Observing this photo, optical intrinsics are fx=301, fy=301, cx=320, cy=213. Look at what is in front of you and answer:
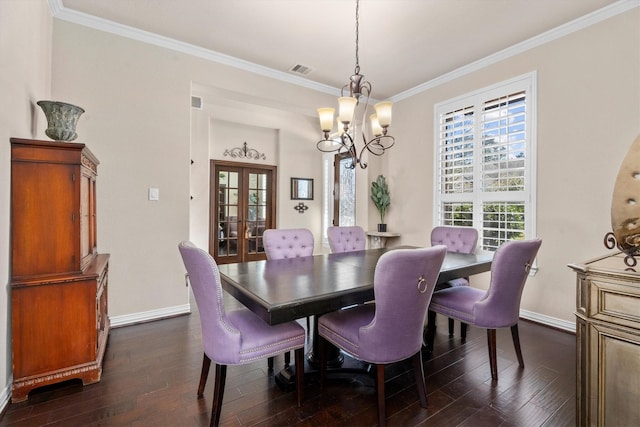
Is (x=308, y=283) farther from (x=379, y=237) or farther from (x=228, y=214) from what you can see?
(x=228, y=214)

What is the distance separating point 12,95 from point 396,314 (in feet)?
8.55

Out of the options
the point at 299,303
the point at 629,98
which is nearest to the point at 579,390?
the point at 299,303

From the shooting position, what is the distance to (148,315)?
10.2 feet

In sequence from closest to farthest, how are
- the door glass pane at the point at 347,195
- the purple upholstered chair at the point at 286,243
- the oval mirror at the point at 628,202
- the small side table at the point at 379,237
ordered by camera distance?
the oval mirror at the point at 628,202 < the purple upholstered chair at the point at 286,243 < the small side table at the point at 379,237 < the door glass pane at the point at 347,195

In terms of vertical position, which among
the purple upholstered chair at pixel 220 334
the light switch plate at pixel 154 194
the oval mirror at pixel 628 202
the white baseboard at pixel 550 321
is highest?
the light switch plate at pixel 154 194

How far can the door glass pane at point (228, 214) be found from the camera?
19.9ft

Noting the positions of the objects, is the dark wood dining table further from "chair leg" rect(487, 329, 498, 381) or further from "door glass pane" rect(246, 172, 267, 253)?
"door glass pane" rect(246, 172, 267, 253)

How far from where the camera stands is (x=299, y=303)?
145 cm

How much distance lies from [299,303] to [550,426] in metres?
1.52

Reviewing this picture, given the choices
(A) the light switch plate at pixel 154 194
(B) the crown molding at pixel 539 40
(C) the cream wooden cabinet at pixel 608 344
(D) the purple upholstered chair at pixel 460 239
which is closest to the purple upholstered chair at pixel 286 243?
(A) the light switch plate at pixel 154 194

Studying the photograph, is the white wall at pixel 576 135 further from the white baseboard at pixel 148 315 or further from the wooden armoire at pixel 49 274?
the wooden armoire at pixel 49 274

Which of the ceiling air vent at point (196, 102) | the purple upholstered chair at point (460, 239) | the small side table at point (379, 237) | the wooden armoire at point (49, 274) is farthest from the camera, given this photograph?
the ceiling air vent at point (196, 102)

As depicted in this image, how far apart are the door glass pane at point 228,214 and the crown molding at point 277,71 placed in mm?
2780

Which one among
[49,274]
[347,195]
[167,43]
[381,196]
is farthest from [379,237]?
[49,274]
